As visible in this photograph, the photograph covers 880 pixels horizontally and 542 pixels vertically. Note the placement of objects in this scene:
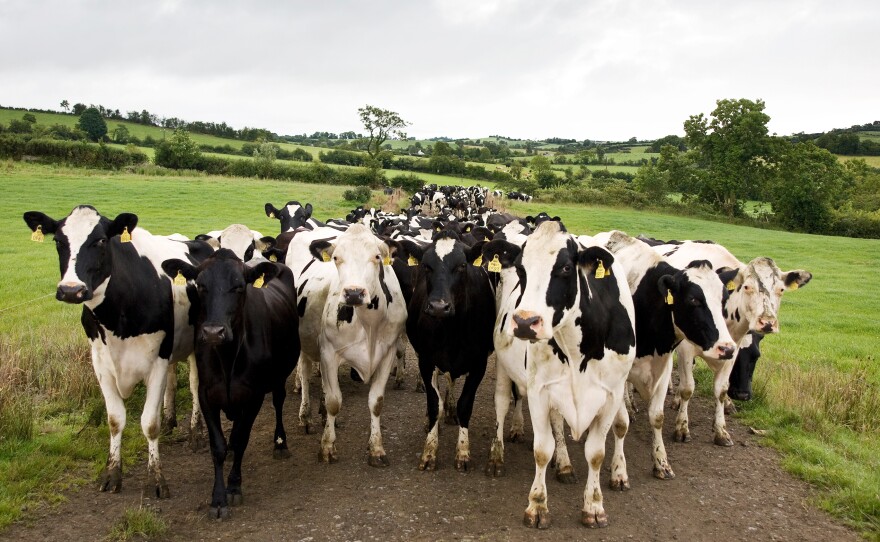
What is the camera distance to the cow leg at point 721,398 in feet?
24.4

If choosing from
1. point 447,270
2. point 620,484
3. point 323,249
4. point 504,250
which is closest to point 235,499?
point 323,249

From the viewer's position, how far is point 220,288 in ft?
18.2

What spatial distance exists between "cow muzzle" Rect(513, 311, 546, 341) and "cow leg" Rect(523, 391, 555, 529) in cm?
108

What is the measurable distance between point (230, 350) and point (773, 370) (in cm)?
878

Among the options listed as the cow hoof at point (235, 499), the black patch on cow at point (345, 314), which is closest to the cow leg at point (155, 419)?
the cow hoof at point (235, 499)

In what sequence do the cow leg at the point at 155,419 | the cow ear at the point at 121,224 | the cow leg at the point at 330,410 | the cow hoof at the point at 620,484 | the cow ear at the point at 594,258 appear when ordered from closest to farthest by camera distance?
the cow ear at the point at 594,258, the cow ear at the point at 121,224, the cow leg at the point at 155,419, the cow hoof at the point at 620,484, the cow leg at the point at 330,410

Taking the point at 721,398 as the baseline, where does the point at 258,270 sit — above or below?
above

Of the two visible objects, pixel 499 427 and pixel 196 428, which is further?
pixel 196 428

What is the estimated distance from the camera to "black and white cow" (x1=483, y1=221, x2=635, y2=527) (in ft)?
16.8

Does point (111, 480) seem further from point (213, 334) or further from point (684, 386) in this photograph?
point (684, 386)

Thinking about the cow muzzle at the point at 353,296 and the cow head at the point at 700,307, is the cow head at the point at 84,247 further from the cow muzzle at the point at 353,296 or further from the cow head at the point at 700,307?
the cow head at the point at 700,307

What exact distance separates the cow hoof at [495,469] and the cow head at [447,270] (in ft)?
5.27

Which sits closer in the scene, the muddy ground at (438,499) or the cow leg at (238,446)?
the muddy ground at (438,499)

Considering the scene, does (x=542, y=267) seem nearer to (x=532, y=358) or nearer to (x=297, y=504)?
(x=532, y=358)
